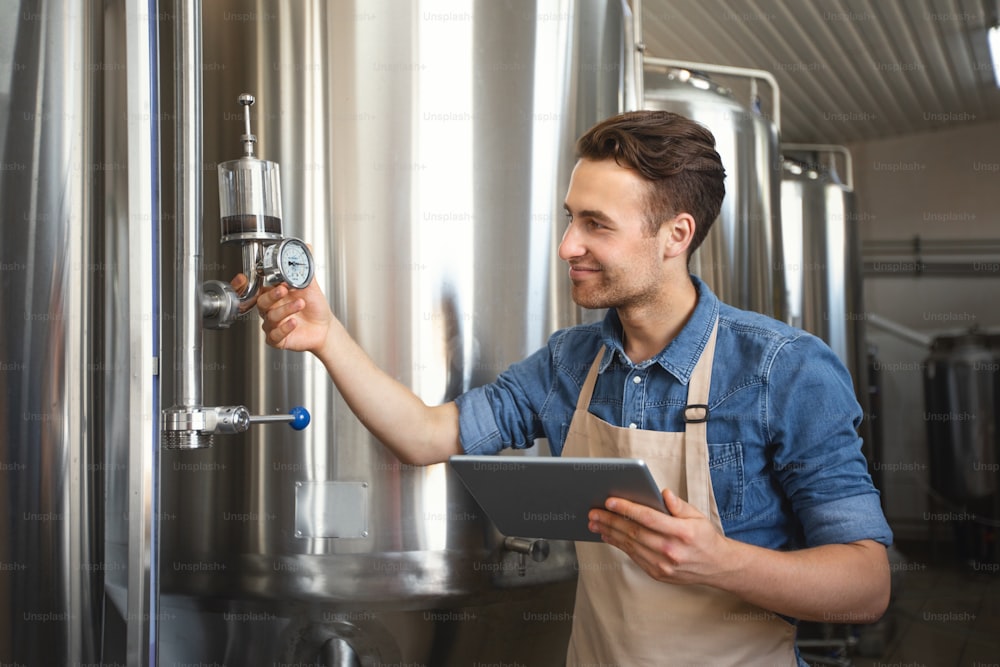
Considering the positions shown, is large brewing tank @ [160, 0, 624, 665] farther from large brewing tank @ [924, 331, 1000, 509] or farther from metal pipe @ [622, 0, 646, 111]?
large brewing tank @ [924, 331, 1000, 509]

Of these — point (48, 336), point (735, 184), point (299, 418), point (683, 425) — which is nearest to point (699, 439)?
point (683, 425)

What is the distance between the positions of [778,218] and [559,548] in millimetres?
2488

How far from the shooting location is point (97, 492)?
1827 millimetres

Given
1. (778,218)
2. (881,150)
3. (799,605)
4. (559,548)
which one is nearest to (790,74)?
(881,150)

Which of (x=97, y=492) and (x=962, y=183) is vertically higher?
(x=962, y=183)

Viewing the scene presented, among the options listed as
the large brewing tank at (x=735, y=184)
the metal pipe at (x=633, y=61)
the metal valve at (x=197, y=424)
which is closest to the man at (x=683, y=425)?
the metal valve at (x=197, y=424)

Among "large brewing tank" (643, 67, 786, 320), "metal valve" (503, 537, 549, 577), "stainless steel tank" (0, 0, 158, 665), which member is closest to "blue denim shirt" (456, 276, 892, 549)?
"metal valve" (503, 537, 549, 577)

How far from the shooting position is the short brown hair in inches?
59.1

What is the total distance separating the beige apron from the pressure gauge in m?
0.58

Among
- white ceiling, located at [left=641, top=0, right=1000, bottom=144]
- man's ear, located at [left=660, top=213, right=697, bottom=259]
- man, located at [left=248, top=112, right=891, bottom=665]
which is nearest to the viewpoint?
man, located at [left=248, top=112, right=891, bottom=665]

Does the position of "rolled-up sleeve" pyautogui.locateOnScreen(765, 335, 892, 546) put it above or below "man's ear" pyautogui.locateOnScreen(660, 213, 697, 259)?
below

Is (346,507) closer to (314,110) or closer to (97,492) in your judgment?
(97,492)

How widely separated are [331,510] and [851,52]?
563 centimetres

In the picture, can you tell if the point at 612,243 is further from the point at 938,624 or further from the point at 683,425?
the point at 938,624
